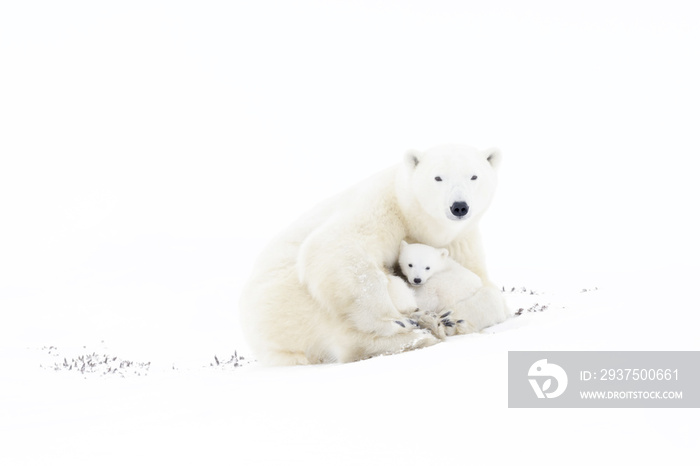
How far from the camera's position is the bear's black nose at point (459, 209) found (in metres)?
5.51

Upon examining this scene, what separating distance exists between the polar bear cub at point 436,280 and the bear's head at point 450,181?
0.33 meters

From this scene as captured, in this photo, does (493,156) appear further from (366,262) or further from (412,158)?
(366,262)

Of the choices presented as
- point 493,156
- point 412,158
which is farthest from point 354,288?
point 493,156

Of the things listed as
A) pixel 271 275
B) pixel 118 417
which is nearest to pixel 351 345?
pixel 271 275

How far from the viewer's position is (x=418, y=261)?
5.86m

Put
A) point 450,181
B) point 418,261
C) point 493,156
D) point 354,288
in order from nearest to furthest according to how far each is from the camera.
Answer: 1. point 354,288
2. point 450,181
3. point 418,261
4. point 493,156

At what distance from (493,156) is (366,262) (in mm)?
1610

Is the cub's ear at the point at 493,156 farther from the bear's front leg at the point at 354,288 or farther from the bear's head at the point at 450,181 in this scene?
the bear's front leg at the point at 354,288

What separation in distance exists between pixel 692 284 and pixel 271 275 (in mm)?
3300

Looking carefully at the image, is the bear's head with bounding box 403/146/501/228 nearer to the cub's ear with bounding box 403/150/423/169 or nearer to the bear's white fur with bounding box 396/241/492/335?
the cub's ear with bounding box 403/150/423/169

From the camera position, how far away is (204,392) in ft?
13.3

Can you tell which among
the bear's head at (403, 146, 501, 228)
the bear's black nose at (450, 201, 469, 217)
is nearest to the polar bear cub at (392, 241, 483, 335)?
the bear's head at (403, 146, 501, 228)

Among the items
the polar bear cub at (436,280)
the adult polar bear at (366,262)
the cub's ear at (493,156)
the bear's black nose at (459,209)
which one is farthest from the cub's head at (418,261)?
the cub's ear at (493,156)

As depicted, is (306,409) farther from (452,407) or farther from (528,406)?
(528,406)
